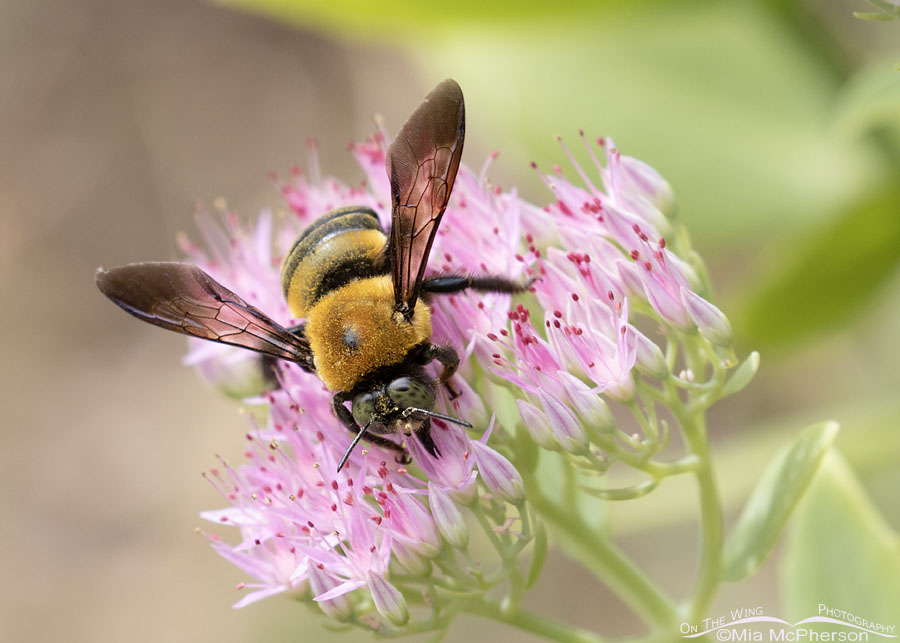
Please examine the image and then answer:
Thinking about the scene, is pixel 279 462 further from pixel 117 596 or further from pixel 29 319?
pixel 29 319

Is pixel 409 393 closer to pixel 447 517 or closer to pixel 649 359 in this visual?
pixel 447 517

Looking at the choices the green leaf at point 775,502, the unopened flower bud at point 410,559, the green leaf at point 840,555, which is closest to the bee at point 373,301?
the unopened flower bud at point 410,559

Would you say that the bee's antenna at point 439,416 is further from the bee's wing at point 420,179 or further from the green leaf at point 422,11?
the green leaf at point 422,11

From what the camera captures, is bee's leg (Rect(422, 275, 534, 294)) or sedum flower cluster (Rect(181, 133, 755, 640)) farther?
bee's leg (Rect(422, 275, 534, 294))

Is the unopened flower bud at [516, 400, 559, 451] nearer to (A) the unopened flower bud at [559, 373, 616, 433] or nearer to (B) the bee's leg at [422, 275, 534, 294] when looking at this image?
(A) the unopened flower bud at [559, 373, 616, 433]

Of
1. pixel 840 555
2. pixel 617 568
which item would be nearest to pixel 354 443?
pixel 617 568

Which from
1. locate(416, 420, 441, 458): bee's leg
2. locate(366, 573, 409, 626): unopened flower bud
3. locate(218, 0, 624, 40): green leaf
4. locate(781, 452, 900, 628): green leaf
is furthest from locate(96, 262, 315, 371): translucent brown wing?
locate(218, 0, 624, 40): green leaf

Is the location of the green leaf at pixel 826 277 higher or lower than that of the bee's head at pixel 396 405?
higher
